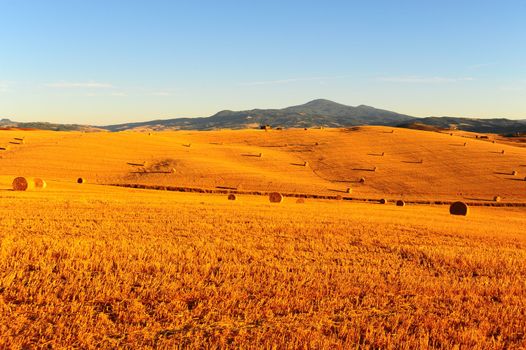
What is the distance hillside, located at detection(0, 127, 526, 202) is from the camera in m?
53.5

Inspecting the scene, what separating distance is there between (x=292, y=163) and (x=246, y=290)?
59.9 metres

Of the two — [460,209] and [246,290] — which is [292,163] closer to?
[460,209]

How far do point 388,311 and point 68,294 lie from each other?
→ 5617 millimetres

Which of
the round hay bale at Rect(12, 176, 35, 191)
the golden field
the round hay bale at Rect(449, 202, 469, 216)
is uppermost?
the golden field

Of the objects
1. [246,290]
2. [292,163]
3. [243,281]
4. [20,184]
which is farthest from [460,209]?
[292,163]

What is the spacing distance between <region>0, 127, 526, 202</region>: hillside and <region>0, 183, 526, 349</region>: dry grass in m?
36.4

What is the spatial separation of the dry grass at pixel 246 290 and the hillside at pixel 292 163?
119 ft

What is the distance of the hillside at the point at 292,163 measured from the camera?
2108 inches

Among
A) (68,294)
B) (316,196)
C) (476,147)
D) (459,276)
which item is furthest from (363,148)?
(68,294)

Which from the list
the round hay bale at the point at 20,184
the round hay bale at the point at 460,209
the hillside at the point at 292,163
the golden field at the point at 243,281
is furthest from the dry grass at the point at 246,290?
the hillside at the point at 292,163

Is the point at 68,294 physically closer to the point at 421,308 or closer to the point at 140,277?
the point at 140,277

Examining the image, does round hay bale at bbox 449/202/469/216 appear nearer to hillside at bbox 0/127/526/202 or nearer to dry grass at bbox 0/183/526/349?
hillside at bbox 0/127/526/202

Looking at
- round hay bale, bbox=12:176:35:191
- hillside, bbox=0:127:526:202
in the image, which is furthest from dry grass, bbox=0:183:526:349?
hillside, bbox=0:127:526:202

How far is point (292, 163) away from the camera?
6812 centimetres
